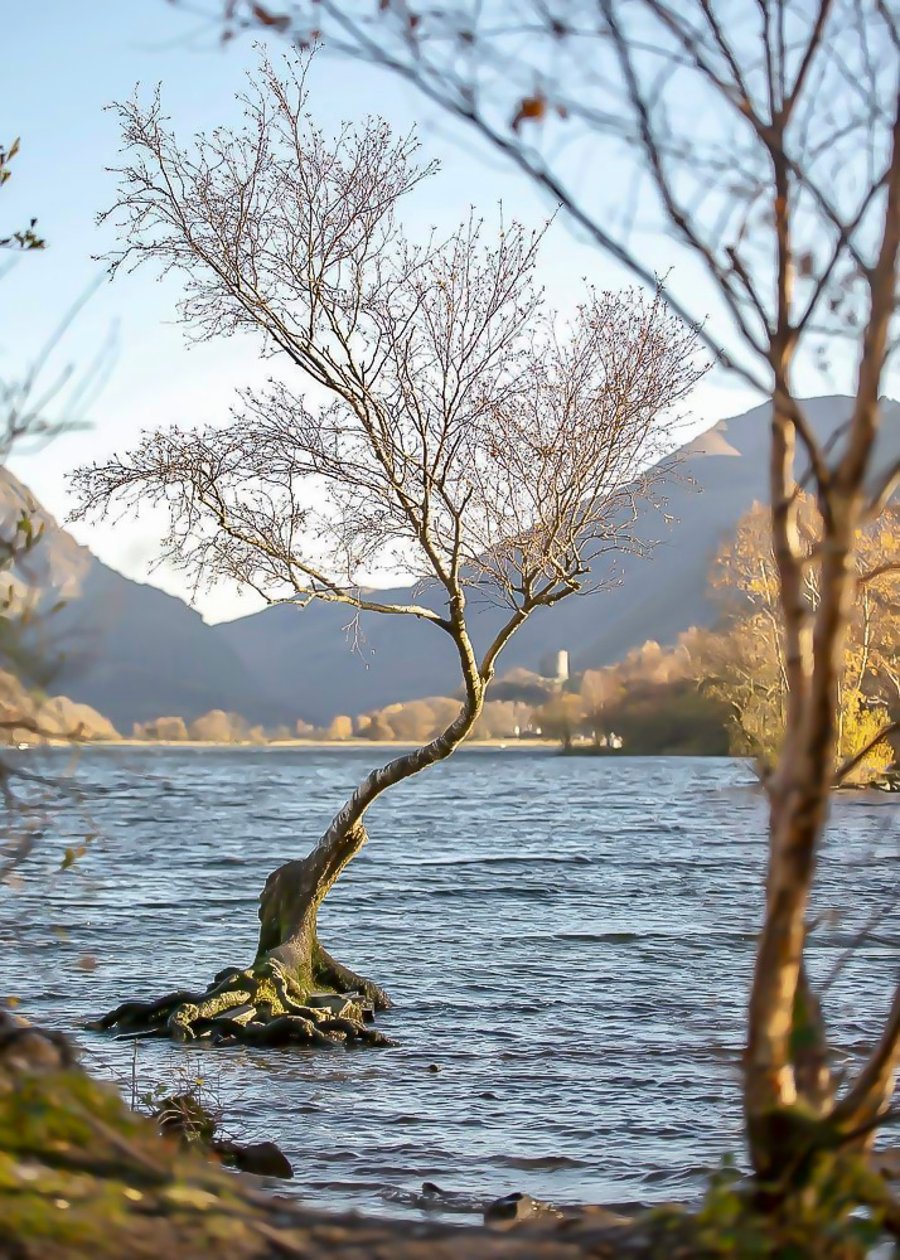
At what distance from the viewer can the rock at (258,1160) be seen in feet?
32.0

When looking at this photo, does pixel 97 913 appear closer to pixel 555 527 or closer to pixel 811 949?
pixel 811 949

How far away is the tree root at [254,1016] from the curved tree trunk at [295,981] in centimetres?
1

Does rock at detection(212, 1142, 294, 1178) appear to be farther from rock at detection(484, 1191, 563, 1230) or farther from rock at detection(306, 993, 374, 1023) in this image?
rock at detection(306, 993, 374, 1023)

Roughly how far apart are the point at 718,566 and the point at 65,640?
46.3 metres

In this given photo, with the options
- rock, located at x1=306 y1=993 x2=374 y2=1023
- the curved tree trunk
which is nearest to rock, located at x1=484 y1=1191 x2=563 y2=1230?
the curved tree trunk

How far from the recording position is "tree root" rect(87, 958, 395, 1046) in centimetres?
1484

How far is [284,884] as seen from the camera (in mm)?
15789

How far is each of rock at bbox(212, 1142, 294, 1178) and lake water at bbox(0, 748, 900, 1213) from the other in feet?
0.70

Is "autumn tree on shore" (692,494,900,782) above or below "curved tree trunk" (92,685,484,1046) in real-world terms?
above

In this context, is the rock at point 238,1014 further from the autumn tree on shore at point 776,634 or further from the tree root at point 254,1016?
the autumn tree on shore at point 776,634

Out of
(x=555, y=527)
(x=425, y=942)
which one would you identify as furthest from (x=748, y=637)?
(x=555, y=527)

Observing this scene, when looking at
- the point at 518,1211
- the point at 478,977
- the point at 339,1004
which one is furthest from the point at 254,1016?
the point at 518,1211

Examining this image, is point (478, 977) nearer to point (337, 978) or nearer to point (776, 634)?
point (337, 978)

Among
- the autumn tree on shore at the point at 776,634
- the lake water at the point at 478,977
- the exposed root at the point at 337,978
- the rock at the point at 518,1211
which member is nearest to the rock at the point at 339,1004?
the exposed root at the point at 337,978
